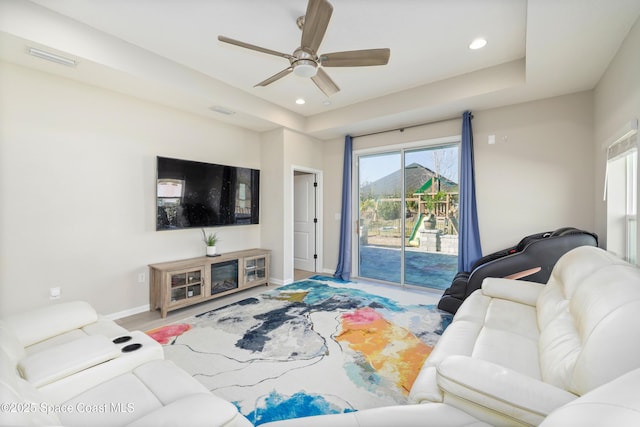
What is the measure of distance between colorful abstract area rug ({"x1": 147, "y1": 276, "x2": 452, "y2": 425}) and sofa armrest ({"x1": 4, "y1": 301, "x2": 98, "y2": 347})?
802mm

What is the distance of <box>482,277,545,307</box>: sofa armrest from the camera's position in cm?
227

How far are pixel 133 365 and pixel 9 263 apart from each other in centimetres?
228

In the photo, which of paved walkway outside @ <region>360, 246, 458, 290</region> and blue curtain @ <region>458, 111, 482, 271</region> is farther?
paved walkway outside @ <region>360, 246, 458, 290</region>

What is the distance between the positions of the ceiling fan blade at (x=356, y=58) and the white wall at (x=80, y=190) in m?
2.52

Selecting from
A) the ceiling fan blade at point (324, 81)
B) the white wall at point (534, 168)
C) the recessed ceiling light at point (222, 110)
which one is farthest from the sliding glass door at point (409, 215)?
the recessed ceiling light at point (222, 110)

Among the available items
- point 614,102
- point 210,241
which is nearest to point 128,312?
point 210,241

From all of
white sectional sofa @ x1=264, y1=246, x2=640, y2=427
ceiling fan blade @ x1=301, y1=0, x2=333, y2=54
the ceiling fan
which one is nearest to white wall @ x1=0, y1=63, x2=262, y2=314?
the ceiling fan

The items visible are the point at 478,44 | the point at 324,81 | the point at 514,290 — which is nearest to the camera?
the point at 514,290

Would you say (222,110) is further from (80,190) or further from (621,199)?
(621,199)

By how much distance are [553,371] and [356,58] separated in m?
2.35

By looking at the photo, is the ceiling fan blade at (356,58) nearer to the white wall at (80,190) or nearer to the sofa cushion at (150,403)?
the sofa cushion at (150,403)

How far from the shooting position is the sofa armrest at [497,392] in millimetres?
1001

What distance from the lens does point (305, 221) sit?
5723mm

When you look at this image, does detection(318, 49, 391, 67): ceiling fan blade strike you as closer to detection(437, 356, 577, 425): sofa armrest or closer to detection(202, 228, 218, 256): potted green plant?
detection(437, 356, 577, 425): sofa armrest
